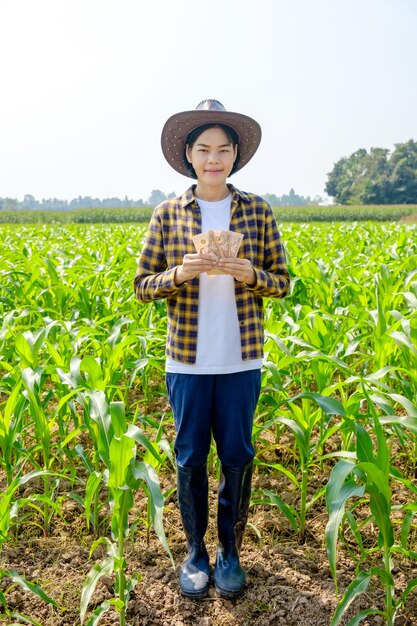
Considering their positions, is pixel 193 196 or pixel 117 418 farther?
pixel 193 196

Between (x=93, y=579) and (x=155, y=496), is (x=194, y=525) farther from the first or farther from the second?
(x=155, y=496)

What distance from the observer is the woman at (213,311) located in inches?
76.2

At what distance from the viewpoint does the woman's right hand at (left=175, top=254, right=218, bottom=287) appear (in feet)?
5.80

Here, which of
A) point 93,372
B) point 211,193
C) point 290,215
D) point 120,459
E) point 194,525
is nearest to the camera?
point 120,459

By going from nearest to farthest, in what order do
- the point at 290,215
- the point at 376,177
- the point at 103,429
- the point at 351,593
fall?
the point at 351,593
the point at 103,429
the point at 290,215
the point at 376,177

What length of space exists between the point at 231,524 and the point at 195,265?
→ 0.95m

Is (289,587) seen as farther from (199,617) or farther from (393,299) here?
(393,299)

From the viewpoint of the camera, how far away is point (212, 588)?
2.13 metres

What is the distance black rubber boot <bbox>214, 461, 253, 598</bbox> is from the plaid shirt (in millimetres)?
439

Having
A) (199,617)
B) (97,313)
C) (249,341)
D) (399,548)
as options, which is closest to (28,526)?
(199,617)

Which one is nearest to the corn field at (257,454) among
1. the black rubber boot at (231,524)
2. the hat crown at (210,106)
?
the black rubber boot at (231,524)

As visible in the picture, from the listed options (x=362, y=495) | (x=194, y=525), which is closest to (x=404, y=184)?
(x=194, y=525)

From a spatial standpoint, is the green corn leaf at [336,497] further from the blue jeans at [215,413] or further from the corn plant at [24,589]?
the corn plant at [24,589]

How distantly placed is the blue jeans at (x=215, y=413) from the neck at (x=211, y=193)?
23.4 inches
